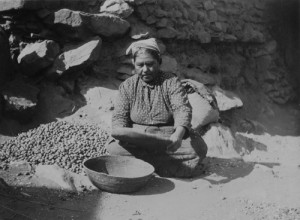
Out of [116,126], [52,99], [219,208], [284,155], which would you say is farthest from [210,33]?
[219,208]

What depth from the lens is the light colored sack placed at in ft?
18.9

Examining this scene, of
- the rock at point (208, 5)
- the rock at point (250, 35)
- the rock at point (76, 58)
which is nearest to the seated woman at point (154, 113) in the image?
the rock at point (76, 58)

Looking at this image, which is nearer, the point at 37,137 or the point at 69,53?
the point at 37,137

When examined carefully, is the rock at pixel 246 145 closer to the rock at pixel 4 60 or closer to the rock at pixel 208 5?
the rock at pixel 208 5

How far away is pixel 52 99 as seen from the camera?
6.07 metres

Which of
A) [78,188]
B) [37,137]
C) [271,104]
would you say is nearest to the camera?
[78,188]

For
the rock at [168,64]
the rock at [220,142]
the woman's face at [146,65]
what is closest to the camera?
the woman's face at [146,65]

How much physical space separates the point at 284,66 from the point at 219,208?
6.28 meters

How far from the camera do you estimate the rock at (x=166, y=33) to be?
270 inches

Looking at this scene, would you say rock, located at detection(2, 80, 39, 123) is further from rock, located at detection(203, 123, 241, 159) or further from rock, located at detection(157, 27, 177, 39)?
rock, located at detection(203, 123, 241, 159)

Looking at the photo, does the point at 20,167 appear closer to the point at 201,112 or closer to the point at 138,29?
the point at 201,112

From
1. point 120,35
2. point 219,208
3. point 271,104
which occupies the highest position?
point 120,35

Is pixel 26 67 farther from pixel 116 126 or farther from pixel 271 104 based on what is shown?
pixel 271 104

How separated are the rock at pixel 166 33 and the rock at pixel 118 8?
69 centimetres
